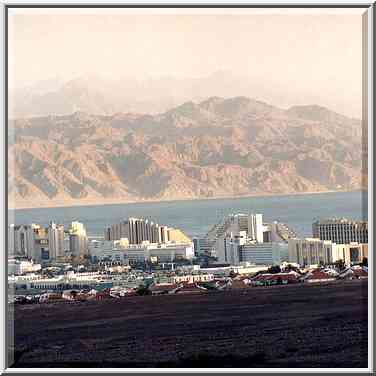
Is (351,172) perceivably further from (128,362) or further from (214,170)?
(128,362)

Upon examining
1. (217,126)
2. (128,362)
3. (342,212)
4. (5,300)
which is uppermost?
(217,126)

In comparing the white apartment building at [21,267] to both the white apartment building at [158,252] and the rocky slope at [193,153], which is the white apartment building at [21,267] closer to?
the rocky slope at [193,153]

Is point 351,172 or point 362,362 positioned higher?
point 351,172

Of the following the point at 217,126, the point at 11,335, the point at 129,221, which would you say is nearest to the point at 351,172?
the point at 217,126

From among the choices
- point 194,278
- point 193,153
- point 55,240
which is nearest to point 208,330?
point 194,278

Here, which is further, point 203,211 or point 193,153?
point 193,153

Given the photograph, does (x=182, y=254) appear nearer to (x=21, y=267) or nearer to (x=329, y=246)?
(x=329, y=246)

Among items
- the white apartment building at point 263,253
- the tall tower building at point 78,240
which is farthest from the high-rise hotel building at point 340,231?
the tall tower building at point 78,240
